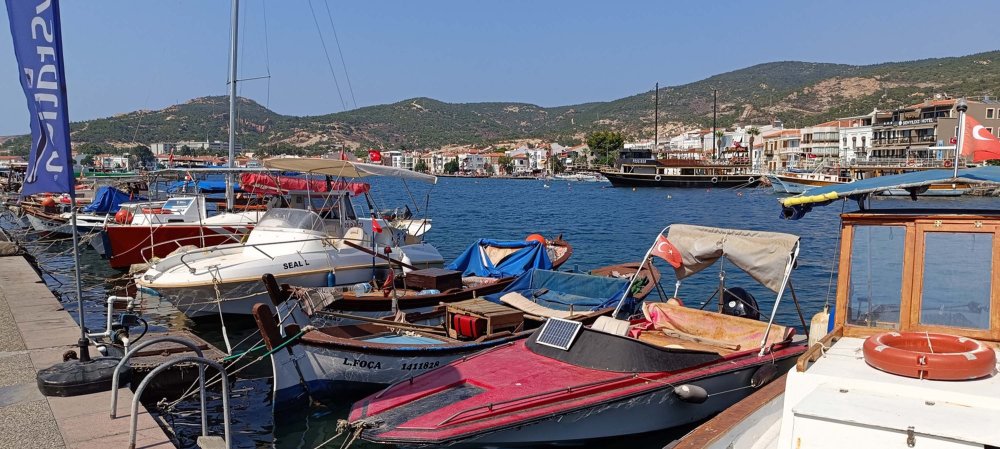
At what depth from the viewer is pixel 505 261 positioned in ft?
63.4

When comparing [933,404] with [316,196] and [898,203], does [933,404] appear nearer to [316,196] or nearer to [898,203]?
[316,196]

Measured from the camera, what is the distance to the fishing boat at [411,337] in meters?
11.0

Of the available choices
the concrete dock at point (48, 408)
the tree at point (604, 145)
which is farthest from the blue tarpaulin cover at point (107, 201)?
the tree at point (604, 145)

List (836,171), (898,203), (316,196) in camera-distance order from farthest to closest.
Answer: (836,171), (898,203), (316,196)

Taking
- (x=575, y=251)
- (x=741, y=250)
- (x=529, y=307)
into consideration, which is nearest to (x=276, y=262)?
(x=529, y=307)

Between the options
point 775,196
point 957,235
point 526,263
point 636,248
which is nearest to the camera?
point 957,235

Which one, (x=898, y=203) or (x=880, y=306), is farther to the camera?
(x=898, y=203)

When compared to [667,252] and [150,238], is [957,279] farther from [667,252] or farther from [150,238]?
[150,238]

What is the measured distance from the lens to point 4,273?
62.1ft

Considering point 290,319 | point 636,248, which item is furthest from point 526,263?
point 636,248

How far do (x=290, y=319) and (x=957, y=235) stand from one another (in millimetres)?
10512

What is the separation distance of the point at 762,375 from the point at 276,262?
1146 centimetres

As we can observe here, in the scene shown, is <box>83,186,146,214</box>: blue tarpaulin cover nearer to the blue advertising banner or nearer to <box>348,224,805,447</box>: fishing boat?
the blue advertising banner

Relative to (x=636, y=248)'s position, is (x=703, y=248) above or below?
above
